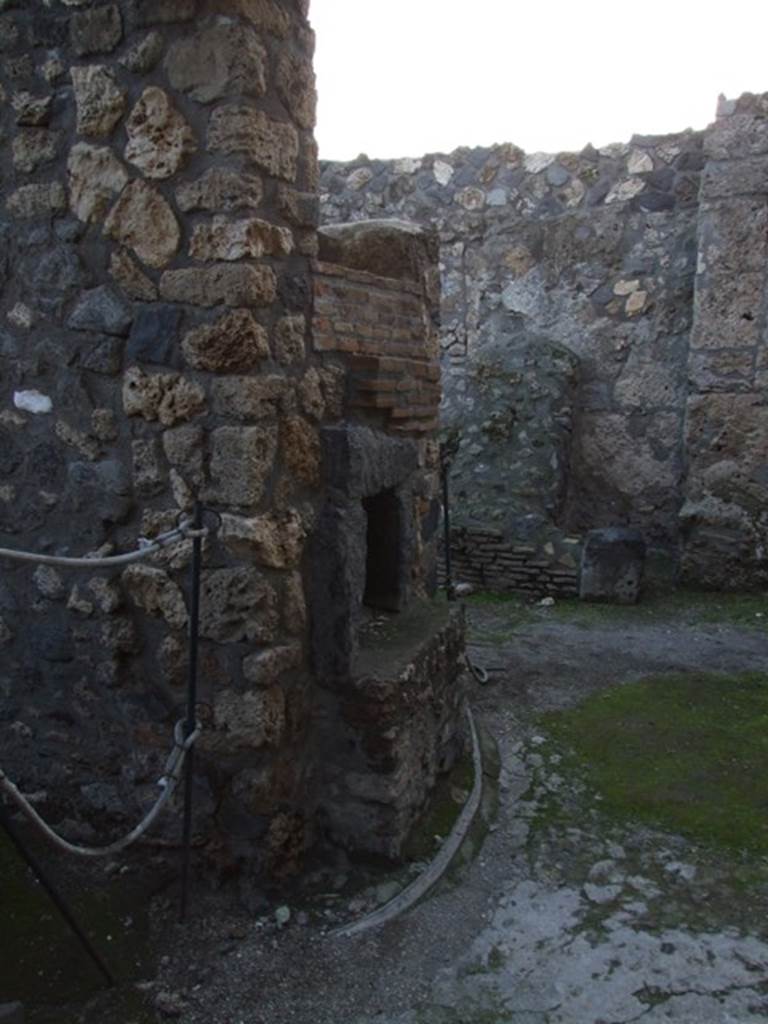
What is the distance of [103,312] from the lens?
2.73 metres

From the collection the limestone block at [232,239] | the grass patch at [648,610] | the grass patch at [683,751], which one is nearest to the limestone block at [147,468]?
the limestone block at [232,239]

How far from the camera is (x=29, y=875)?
9.40 ft

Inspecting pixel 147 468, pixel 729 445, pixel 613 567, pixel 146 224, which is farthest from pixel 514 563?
pixel 146 224

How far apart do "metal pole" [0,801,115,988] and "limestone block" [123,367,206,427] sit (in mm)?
1179

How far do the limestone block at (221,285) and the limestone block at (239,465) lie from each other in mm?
377

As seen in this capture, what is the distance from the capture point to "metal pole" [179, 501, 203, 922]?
8.48ft

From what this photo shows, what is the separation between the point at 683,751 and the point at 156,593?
256 cm

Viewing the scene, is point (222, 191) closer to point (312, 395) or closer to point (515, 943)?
point (312, 395)

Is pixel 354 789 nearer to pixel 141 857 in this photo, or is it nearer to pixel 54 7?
pixel 141 857

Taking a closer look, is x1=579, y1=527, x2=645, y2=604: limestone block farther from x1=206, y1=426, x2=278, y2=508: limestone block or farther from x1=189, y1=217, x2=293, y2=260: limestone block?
x1=189, y1=217, x2=293, y2=260: limestone block

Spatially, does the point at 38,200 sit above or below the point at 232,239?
above

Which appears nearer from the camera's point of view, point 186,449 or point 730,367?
point 186,449

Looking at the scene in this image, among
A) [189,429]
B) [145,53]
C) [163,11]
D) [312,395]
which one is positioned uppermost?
[163,11]

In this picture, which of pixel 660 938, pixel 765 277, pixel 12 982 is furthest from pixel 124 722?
pixel 765 277
